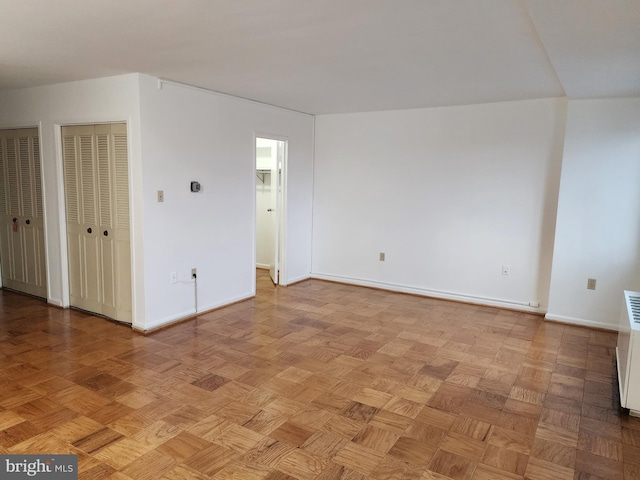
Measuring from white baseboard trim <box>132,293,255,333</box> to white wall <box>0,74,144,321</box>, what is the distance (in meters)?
0.12

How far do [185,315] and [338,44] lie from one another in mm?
2941

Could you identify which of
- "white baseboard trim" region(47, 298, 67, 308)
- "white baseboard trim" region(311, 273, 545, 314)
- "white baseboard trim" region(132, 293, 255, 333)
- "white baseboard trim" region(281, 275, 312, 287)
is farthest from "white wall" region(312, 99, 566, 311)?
"white baseboard trim" region(47, 298, 67, 308)

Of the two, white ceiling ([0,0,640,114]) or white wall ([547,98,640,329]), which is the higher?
white ceiling ([0,0,640,114])

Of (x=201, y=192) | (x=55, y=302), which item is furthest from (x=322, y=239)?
(x=55, y=302)

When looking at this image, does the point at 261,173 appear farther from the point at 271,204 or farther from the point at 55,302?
the point at 55,302

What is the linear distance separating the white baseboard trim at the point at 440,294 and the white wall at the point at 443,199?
14mm

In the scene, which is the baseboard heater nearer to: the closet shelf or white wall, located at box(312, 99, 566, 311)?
white wall, located at box(312, 99, 566, 311)

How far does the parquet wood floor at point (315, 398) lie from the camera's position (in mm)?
2258

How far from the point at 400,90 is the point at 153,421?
351 cm

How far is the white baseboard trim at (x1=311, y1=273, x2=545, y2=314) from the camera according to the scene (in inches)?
195

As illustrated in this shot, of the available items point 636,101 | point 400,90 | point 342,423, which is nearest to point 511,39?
point 400,90

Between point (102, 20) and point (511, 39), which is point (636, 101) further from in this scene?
point (102, 20)

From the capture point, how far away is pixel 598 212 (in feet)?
14.1
